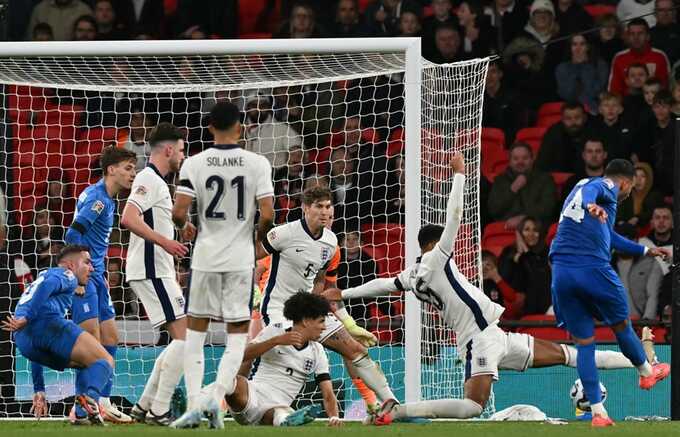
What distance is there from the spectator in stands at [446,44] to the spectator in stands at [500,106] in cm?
42

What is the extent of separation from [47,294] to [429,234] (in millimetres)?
2525

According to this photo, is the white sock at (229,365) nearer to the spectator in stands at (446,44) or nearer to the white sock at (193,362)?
the white sock at (193,362)

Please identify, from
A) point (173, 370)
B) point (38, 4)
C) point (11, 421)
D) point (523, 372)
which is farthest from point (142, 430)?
point (38, 4)

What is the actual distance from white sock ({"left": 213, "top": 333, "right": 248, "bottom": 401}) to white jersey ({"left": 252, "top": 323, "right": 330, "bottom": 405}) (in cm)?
113

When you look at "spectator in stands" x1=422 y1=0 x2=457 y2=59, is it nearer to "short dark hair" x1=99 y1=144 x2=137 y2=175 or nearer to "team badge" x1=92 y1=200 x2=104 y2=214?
"short dark hair" x1=99 y1=144 x2=137 y2=175

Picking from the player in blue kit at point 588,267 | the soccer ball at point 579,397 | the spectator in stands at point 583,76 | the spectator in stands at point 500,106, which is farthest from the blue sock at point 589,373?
the spectator in stands at point 583,76

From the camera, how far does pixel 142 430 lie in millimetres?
8531

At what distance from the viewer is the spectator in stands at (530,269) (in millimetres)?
13781

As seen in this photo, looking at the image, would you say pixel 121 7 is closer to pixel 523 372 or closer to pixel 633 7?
pixel 633 7

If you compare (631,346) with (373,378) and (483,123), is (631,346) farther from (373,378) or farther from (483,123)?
(483,123)

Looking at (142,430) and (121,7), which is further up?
(121,7)

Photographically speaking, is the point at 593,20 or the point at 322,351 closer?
the point at 322,351

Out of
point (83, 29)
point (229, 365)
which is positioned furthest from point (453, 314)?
point (83, 29)

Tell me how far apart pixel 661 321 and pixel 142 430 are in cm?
524
